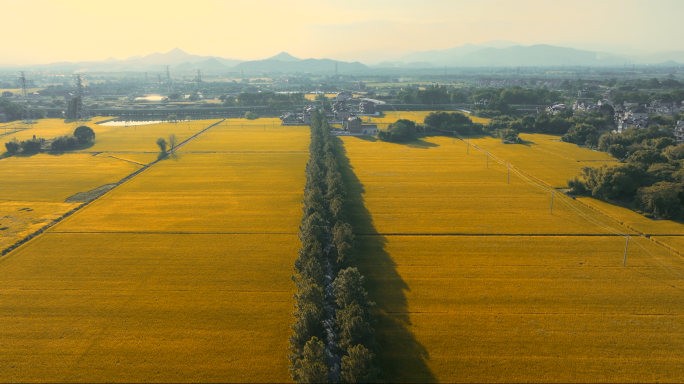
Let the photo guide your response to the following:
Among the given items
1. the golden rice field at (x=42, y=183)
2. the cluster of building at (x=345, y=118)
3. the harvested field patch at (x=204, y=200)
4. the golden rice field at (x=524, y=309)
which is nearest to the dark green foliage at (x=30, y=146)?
the golden rice field at (x=42, y=183)

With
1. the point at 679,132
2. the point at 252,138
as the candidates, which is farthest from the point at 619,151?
the point at 252,138

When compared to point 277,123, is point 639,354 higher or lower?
lower

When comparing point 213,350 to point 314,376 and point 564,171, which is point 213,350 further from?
point 564,171

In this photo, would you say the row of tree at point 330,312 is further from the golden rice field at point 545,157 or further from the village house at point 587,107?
the village house at point 587,107

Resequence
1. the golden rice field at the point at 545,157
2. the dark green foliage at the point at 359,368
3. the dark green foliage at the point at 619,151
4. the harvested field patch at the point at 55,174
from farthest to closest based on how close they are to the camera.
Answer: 1. the dark green foliage at the point at 619,151
2. the golden rice field at the point at 545,157
3. the harvested field patch at the point at 55,174
4. the dark green foliage at the point at 359,368

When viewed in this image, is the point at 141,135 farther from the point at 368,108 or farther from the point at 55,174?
the point at 368,108

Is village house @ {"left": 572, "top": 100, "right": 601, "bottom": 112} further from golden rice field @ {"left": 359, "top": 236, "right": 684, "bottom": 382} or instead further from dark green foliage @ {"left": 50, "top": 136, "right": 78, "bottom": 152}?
dark green foliage @ {"left": 50, "top": 136, "right": 78, "bottom": 152}

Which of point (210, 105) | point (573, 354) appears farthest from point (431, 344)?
point (210, 105)
